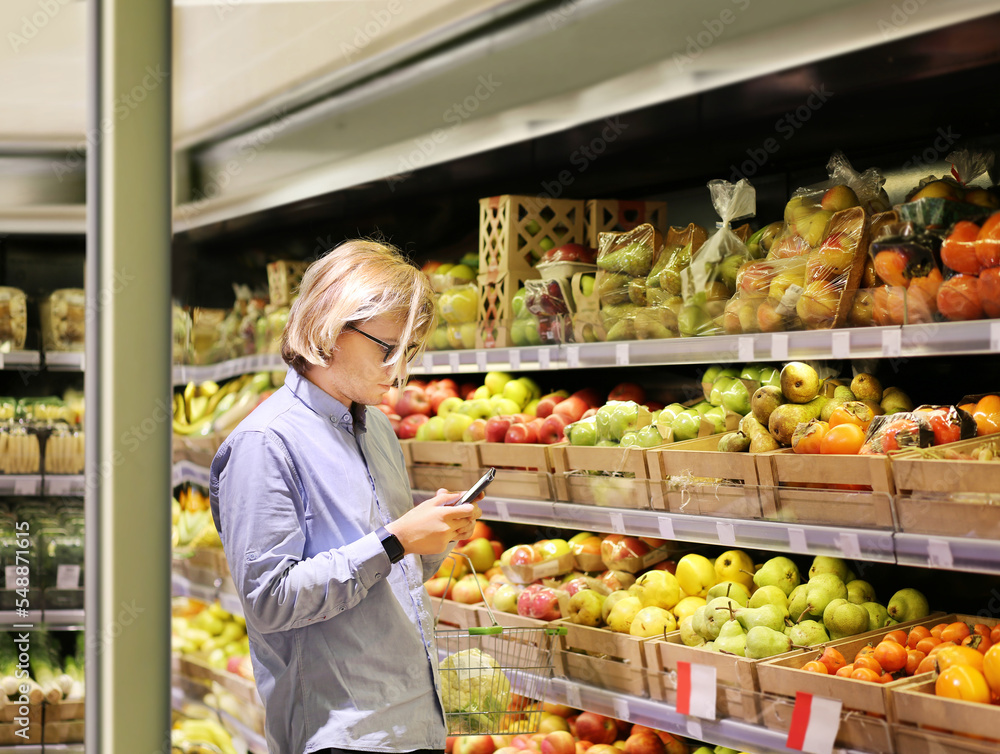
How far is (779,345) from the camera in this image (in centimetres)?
185

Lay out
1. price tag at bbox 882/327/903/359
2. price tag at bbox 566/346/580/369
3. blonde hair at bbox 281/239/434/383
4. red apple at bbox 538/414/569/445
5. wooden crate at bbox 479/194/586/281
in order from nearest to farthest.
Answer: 1. blonde hair at bbox 281/239/434/383
2. price tag at bbox 882/327/903/359
3. price tag at bbox 566/346/580/369
4. red apple at bbox 538/414/569/445
5. wooden crate at bbox 479/194/586/281

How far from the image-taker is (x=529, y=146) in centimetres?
262

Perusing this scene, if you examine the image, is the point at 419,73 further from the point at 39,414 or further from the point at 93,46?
the point at 39,414

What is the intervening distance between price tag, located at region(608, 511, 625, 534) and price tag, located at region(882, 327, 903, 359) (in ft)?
2.49

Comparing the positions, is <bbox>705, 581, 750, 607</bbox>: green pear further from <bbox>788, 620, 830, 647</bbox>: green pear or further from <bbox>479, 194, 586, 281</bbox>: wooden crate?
<bbox>479, 194, 586, 281</bbox>: wooden crate

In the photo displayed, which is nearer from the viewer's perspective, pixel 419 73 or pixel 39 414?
pixel 419 73

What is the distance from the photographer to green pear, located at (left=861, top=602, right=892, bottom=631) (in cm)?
190

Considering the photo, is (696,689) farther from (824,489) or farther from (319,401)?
(319,401)

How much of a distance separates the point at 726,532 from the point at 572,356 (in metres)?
0.67

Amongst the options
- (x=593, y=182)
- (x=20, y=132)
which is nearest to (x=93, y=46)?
(x=20, y=132)

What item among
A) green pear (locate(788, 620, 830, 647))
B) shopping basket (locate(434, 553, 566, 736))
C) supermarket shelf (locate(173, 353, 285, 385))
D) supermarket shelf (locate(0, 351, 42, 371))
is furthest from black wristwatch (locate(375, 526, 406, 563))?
supermarket shelf (locate(173, 353, 285, 385))

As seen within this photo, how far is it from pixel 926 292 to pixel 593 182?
145 cm

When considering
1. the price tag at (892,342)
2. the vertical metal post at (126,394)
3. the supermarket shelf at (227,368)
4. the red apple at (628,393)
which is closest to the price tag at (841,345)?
the price tag at (892,342)

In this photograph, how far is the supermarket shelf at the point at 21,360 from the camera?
2844 mm
